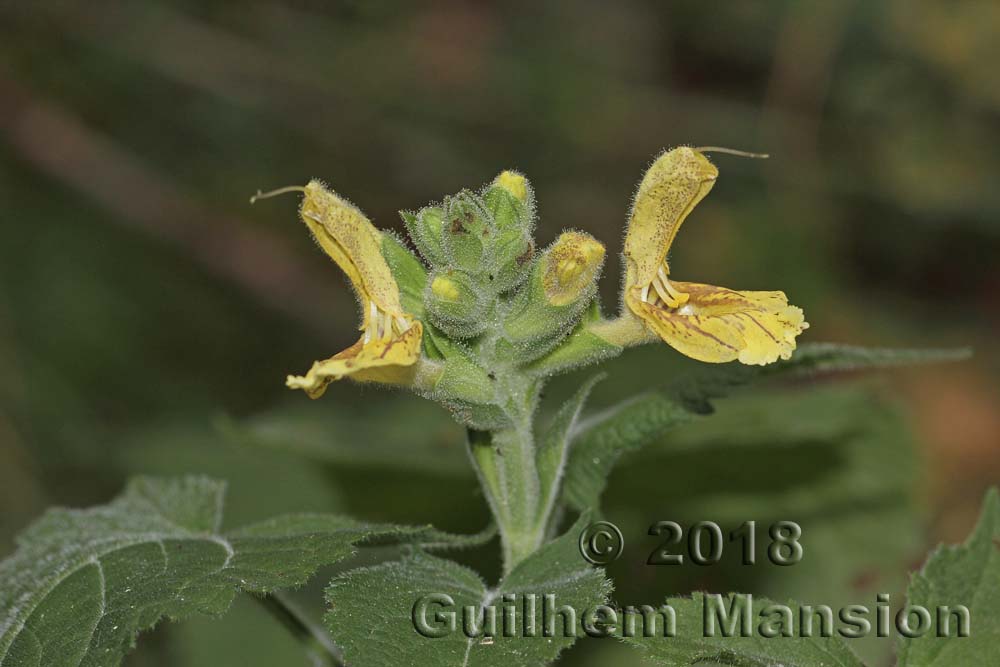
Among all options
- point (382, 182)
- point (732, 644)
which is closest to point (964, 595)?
point (732, 644)

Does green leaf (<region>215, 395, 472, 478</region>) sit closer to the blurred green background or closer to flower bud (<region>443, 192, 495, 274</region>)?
the blurred green background

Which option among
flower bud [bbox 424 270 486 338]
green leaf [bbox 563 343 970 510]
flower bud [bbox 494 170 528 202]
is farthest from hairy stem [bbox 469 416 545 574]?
flower bud [bbox 494 170 528 202]

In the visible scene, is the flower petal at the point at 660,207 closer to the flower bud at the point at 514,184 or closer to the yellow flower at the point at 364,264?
the flower bud at the point at 514,184

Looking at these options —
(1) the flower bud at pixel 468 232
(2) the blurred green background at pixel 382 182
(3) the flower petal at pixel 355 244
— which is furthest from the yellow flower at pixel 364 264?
(2) the blurred green background at pixel 382 182

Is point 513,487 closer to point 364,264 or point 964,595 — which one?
point 364,264

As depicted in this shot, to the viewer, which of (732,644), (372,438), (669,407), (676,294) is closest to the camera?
(732,644)

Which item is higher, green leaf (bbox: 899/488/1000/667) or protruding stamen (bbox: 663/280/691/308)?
protruding stamen (bbox: 663/280/691/308)
